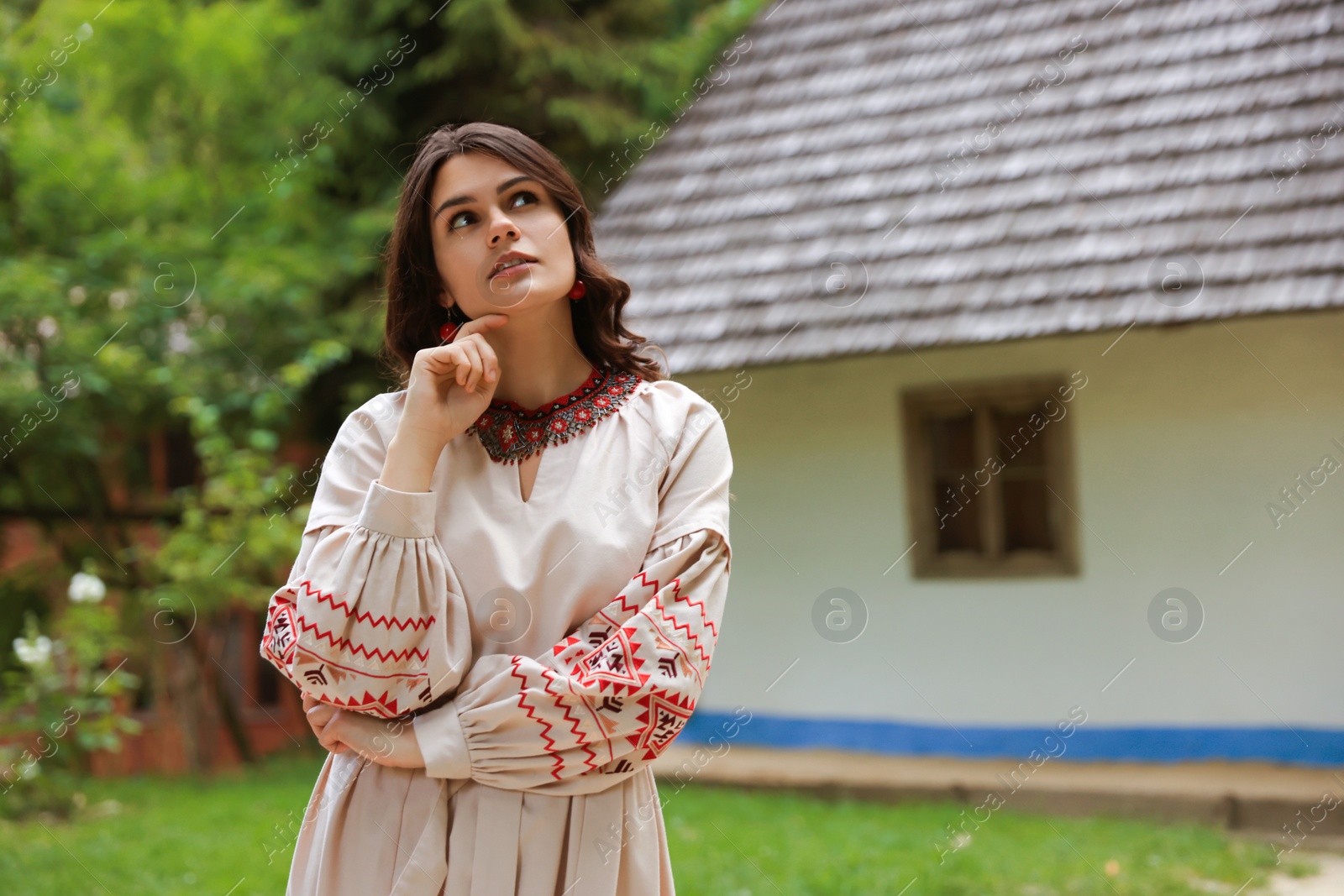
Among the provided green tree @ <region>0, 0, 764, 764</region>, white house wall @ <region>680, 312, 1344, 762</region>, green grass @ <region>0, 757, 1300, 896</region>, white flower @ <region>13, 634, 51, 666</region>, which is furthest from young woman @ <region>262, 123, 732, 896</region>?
green tree @ <region>0, 0, 764, 764</region>

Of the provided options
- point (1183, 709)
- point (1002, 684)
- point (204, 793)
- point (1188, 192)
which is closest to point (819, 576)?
point (1002, 684)

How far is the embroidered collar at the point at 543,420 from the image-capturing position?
5.66 feet

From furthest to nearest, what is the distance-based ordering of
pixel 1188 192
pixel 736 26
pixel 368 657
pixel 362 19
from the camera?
pixel 736 26 < pixel 362 19 < pixel 1188 192 < pixel 368 657

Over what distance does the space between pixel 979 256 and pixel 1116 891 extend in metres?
3.22

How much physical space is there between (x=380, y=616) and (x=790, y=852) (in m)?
3.97

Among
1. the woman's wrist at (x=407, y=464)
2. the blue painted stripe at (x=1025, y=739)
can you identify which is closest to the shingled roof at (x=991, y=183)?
the blue painted stripe at (x=1025, y=739)

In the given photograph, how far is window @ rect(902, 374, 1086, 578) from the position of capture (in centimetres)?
652

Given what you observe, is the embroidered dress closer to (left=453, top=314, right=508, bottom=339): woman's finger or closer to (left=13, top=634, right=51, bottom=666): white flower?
(left=453, top=314, right=508, bottom=339): woman's finger

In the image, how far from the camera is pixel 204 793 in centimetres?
730

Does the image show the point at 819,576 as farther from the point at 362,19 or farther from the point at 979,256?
the point at 362,19

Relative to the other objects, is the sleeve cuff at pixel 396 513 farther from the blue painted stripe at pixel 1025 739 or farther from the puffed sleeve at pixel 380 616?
the blue painted stripe at pixel 1025 739

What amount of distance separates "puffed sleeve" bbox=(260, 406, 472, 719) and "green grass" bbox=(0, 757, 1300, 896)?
129 inches

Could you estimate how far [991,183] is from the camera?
257 inches

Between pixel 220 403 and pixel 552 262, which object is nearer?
pixel 552 262
